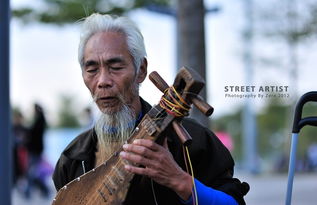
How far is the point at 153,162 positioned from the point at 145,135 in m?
0.12

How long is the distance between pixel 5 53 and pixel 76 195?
2303 mm

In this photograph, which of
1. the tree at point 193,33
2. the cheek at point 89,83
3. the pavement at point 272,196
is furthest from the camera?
the pavement at point 272,196

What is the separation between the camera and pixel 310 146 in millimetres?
16734

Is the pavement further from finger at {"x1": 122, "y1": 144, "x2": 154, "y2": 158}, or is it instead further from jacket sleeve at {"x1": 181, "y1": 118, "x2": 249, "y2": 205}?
finger at {"x1": 122, "y1": 144, "x2": 154, "y2": 158}

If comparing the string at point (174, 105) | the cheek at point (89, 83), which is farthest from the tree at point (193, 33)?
the string at point (174, 105)

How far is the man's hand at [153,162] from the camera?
2.03 meters

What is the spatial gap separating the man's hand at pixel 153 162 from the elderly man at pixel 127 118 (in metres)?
0.15

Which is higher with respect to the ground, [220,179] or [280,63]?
[280,63]

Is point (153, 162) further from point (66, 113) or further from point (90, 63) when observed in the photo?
point (66, 113)

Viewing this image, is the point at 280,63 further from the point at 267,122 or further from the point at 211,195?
the point at 211,195

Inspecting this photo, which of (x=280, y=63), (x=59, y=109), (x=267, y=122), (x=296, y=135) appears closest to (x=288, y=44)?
(x=280, y=63)

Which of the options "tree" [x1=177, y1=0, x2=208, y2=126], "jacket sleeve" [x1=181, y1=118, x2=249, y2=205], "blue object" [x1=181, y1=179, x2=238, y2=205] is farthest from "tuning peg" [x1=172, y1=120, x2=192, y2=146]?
"tree" [x1=177, y1=0, x2=208, y2=126]

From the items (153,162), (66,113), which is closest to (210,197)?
(153,162)

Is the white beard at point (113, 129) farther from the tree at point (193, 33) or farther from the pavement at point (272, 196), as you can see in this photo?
the pavement at point (272, 196)
